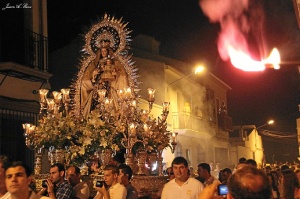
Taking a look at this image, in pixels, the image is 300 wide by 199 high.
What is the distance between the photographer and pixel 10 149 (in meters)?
13.5

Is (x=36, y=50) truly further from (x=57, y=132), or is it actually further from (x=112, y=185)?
(x=112, y=185)

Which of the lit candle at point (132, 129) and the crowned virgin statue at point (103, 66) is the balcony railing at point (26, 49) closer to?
the crowned virgin statue at point (103, 66)

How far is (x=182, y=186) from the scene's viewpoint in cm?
612

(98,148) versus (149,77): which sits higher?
(149,77)

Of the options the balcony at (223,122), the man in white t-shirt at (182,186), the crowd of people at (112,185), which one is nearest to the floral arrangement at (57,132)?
the crowd of people at (112,185)

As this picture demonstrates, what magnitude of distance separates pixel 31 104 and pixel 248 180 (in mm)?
12052

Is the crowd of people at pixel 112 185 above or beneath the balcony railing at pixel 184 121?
beneath

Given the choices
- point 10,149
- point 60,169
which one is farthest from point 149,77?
point 60,169

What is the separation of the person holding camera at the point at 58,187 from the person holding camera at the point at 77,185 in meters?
0.11

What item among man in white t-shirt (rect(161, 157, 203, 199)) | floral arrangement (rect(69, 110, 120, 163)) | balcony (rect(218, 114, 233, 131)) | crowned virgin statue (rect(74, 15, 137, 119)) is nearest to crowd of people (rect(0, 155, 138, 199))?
man in white t-shirt (rect(161, 157, 203, 199))

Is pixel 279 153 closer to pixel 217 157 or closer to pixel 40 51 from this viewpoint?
pixel 217 157

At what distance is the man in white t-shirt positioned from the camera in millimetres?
6027

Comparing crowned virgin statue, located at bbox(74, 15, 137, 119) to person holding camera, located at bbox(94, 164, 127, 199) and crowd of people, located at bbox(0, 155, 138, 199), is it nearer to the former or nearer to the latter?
crowd of people, located at bbox(0, 155, 138, 199)

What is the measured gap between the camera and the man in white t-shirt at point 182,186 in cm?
603
